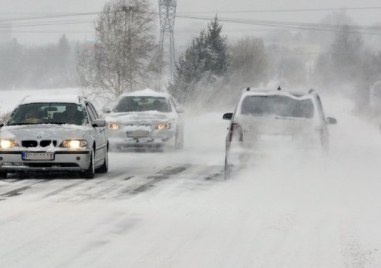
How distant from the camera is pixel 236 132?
39.1 feet

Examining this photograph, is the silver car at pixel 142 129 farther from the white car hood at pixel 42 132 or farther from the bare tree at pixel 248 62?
the bare tree at pixel 248 62

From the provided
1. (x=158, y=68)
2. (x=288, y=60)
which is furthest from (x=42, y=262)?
(x=288, y=60)

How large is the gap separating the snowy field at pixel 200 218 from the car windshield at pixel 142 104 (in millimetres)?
7337

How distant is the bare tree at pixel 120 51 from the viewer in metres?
58.0

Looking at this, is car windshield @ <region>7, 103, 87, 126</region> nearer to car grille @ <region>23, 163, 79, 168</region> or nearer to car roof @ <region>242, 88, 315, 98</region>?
car grille @ <region>23, 163, 79, 168</region>

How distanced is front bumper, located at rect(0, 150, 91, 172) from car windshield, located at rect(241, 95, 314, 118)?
2.92m

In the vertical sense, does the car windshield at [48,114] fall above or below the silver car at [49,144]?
above

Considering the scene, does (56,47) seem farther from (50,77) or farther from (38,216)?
(38,216)

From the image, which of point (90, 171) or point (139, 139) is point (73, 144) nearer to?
point (90, 171)

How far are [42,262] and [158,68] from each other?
53.2 metres

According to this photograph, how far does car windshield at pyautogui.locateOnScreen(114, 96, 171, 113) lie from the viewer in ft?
68.5

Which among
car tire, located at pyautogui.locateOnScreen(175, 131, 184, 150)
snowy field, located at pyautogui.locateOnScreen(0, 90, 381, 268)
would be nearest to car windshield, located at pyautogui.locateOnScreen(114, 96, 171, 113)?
car tire, located at pyautogui.locateOnScreen(175, 131, 184, 150)

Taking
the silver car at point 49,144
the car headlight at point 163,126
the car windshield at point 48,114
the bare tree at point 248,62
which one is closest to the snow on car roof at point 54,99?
the car windshield at point 48,114

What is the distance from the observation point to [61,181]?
1203 cm
